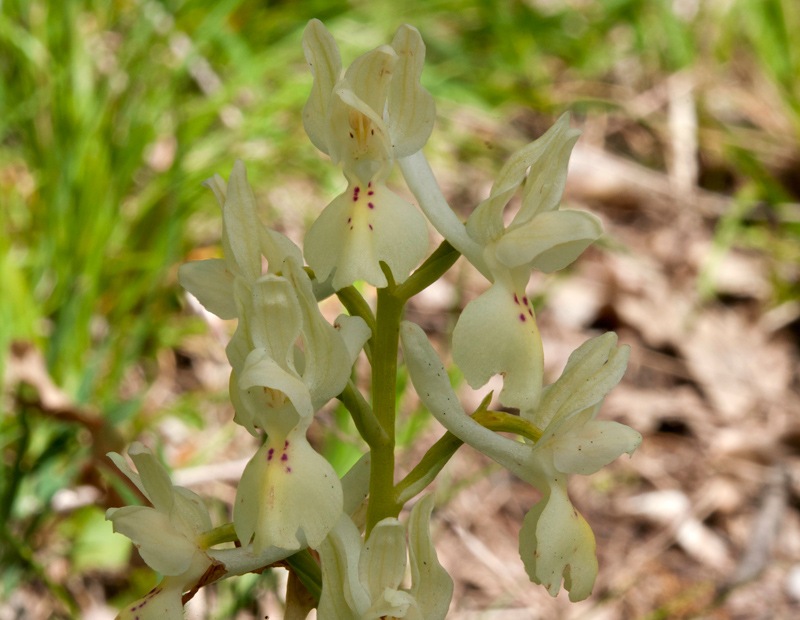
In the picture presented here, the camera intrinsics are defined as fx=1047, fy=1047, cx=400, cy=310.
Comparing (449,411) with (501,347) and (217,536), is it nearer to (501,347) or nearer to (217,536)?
(501,347)

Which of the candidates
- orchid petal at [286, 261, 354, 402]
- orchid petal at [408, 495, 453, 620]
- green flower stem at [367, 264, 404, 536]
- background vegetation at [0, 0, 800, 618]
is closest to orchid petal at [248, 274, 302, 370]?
orchid petal at [286, 261, 354, 402]

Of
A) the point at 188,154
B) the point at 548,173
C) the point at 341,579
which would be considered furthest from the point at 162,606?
the point at 188,154

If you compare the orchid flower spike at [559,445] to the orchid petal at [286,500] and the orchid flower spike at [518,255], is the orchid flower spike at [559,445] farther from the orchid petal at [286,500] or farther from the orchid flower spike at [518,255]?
the orchid petal at [286,500]

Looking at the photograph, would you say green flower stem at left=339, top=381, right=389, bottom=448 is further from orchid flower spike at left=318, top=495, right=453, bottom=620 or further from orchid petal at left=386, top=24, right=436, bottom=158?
orchid petal at left=386, top=24, right=436, bottom=158

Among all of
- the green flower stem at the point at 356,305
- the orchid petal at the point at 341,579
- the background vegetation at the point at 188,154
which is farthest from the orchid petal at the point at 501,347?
the background vegetation at the point at 188,154

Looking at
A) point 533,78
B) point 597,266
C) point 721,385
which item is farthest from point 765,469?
point 533,78

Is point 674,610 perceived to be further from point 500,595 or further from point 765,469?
point 765,469
